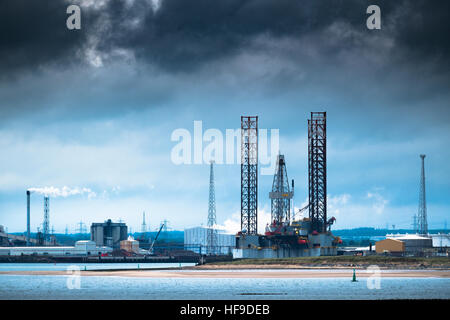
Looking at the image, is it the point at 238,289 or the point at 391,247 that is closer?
the point at 238,289

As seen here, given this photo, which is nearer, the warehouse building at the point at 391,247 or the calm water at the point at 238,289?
the calm water at the point at 238,289

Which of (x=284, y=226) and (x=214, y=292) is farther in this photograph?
(x=284, y=226)

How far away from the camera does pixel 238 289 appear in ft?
276

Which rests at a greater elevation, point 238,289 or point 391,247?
point 391,247

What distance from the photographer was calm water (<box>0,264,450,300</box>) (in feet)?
247

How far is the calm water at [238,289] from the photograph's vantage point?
2960 inches

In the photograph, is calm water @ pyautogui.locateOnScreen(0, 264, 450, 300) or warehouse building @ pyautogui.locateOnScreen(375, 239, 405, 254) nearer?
calm water @ pyautogui.locateOnScreen(0, 264, 450, 300)

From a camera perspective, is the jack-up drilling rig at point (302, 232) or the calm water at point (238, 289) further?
the jack-up drilling rig at point (302, 232)

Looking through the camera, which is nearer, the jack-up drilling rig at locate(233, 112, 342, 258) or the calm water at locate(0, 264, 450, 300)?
the calm water at locate(0, 264, 450, 300)
